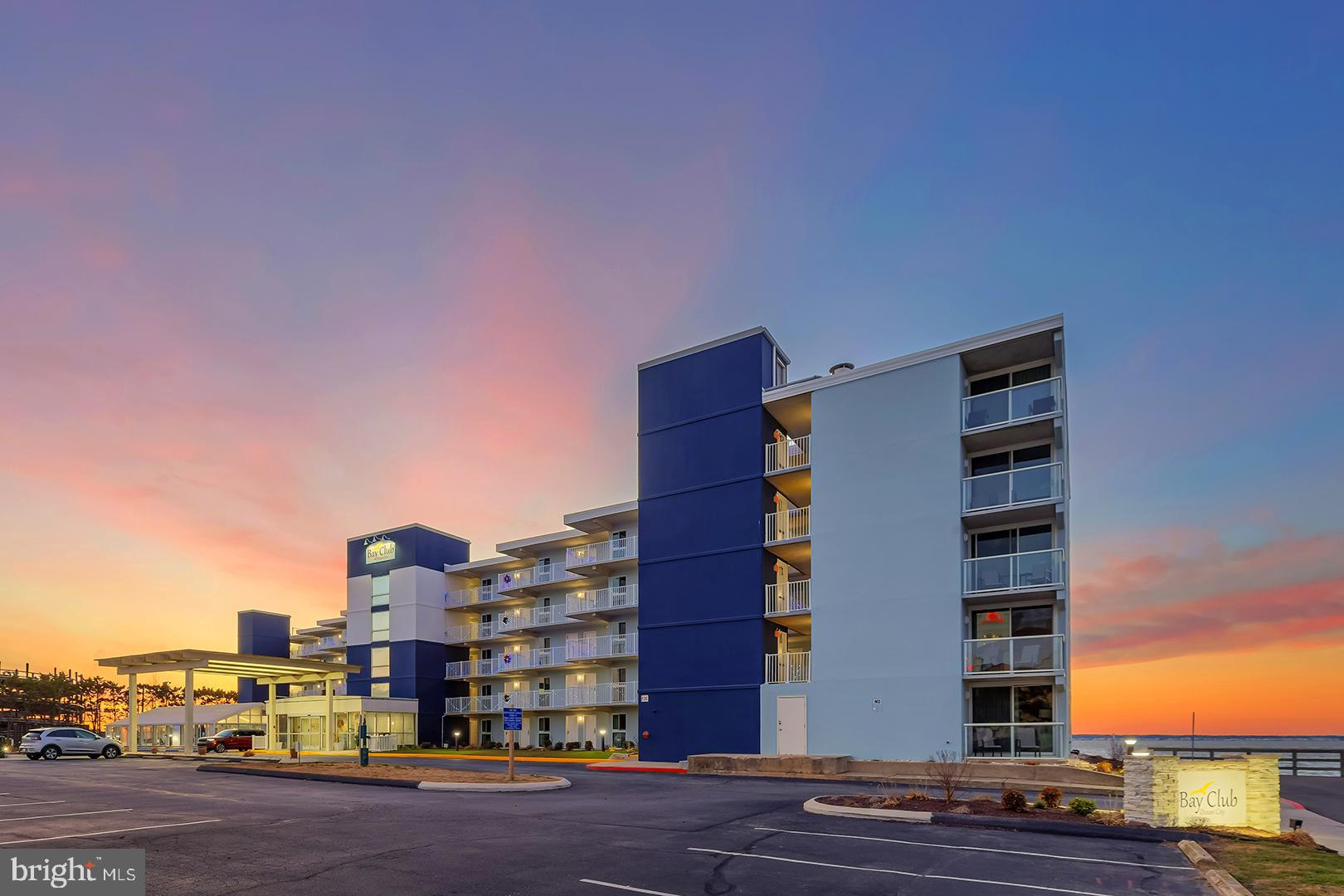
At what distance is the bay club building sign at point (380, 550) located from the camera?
57531 mm

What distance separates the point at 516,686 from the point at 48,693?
191 ft

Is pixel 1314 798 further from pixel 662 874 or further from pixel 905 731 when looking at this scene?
pixel 662 874

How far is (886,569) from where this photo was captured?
30.6 metres

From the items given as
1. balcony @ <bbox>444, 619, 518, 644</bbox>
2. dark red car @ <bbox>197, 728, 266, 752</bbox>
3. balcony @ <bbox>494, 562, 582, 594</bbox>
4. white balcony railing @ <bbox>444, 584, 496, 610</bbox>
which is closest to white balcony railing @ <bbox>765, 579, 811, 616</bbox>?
balcony @ <bbox>494, 562, 582, 594</bbox>

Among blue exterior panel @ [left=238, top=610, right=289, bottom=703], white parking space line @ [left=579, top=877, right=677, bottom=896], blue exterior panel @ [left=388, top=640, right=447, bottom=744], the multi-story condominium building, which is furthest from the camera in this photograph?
blue exterior panel @ [left=238, top=610, right=289, bottom=703]

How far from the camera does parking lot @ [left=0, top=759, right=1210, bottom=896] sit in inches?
391

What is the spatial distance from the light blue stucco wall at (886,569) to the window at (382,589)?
1325 inches

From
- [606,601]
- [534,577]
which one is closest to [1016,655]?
[606,601]

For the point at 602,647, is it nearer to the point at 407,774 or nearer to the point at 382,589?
the point at 382,589

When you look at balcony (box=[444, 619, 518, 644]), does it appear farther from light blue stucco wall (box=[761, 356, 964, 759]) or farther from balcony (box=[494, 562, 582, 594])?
light blue stucco wall (box=[761, 356, 964, 759])

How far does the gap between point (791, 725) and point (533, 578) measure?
23.7 metres

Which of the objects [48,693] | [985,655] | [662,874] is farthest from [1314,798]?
[48,693]

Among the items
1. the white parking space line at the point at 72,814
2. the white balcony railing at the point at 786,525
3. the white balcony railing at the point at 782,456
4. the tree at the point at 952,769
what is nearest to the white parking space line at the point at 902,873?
the white parking space line at the point at 72,814

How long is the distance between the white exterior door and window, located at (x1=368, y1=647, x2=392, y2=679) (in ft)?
109
